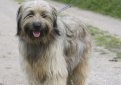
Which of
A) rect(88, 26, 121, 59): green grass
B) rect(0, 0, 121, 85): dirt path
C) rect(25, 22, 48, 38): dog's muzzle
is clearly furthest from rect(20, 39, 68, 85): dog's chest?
rect(88, 26, 121, 59): green grass

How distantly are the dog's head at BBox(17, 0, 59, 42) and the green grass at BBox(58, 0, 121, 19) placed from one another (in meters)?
17.8

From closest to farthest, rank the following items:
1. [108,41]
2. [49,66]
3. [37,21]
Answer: [37,21], [49,66], [108,41]

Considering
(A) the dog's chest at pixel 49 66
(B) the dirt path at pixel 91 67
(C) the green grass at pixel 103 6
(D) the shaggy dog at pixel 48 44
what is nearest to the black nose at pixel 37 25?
(D) the shaggy dog at pixel 48 44

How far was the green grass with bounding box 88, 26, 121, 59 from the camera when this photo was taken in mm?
14867

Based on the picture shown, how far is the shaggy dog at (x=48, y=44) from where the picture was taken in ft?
24.8

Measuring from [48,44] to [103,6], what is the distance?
2076cm

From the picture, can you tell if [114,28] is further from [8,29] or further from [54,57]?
[54,57]

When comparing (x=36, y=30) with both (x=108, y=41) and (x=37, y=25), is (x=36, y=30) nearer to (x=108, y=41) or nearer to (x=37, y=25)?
(x=37, y=25)

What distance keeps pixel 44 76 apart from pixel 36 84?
0.20 meters

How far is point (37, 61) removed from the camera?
7996mm

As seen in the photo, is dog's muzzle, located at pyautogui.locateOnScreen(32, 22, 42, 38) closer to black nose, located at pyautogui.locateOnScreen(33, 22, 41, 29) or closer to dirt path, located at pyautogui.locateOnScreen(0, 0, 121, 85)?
black nose, located at pyautogui.locateOnScreen(33, 22, 41, 29)

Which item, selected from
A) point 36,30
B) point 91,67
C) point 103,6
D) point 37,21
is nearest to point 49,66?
point 36,30

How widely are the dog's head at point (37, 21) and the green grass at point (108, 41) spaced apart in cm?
592

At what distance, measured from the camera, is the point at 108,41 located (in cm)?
1670
